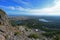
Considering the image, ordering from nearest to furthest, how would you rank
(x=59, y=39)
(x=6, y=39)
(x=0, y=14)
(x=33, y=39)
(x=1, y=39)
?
(x=1, y=39)
(x=6, y=39)
(x=33, y=39)
(x=59, y=39)
(x=0, y=14)

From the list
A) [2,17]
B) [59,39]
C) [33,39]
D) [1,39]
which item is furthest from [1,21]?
[59,39]

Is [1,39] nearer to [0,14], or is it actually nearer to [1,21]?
[1,21]

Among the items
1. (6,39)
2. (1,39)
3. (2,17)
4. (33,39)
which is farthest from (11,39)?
(2,17)

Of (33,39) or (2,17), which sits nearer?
(33,39)

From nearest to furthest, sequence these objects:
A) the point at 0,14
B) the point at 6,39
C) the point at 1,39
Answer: the point at 1,39
the point at 6,39
the point at 0,14

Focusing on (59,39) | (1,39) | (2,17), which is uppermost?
(2,17)

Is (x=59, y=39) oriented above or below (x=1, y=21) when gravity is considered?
below

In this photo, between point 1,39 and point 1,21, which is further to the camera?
point 1,21

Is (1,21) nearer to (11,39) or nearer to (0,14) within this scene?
(0,14)

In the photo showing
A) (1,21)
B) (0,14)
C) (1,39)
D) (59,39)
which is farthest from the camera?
(0,14)
